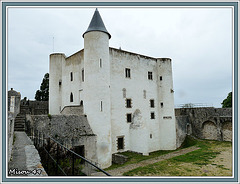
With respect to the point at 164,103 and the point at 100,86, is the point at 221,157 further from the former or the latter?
the point at 100,86

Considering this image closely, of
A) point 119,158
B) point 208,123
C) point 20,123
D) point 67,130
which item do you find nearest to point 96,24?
point 67,130

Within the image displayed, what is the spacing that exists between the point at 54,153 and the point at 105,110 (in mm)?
6760

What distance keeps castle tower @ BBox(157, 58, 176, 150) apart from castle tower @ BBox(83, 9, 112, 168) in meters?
9.14

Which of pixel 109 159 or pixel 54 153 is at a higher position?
pixel 54 153

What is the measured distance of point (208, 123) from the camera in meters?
23.7

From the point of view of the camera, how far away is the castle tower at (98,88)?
14.8m

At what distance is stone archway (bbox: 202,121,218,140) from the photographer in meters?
22.8

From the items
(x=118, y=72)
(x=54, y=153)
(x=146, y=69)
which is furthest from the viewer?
(x=146, y=69)

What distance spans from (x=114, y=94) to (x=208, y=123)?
1472cm

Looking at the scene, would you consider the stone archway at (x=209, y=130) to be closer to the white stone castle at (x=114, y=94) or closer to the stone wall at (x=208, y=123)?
the stone wall at (x=208, y=123)

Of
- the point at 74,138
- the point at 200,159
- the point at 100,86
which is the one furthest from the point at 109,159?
the point at 200,159

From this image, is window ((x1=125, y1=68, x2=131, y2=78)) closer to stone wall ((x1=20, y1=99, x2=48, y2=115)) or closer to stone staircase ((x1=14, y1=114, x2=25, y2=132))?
stone staircase ((x1=14, y1=114, x2=25, y2=132))

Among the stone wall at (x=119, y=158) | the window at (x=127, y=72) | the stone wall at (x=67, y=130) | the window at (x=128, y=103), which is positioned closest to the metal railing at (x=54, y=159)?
the stone wall at (x=67, y=130)

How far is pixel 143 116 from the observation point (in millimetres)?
20062
